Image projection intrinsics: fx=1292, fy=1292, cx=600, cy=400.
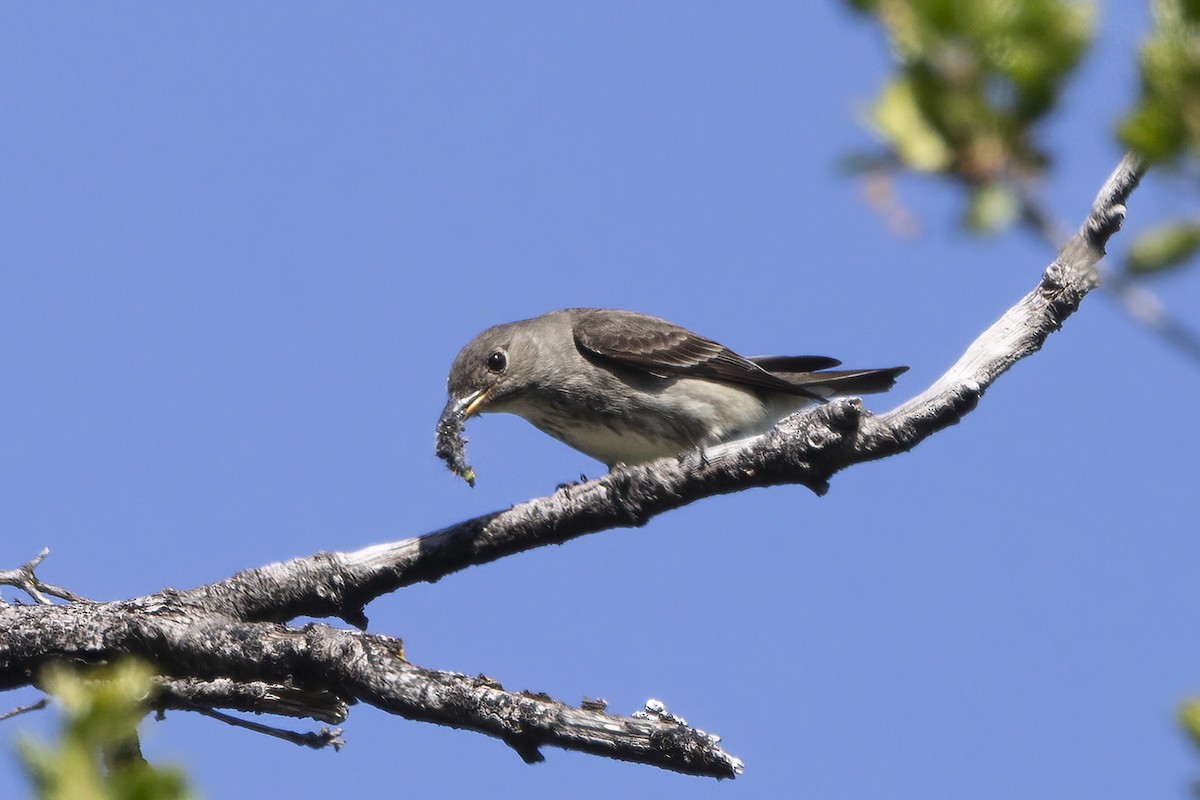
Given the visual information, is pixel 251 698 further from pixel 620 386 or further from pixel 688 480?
pixel 620 386

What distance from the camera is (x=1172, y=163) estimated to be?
1.53m

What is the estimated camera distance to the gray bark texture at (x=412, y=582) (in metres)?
5.04

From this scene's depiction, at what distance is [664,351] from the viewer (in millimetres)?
9188

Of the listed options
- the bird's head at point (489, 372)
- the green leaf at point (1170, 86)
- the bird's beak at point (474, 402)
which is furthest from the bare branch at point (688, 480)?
the green leaf at point (1170, 86)

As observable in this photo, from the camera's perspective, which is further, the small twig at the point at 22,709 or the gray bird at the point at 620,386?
the gray bird at the point at 620,386

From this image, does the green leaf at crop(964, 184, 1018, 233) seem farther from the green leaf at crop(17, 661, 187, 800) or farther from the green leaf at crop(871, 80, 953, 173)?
the green leaf at crop(17, 661, 187, 800)

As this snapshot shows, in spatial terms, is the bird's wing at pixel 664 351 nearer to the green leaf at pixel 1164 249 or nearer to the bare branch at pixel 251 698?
the bare branch at pixel 251 698

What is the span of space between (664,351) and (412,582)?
12.6ft

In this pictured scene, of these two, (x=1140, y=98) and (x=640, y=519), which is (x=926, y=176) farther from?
(x=640, y=519)

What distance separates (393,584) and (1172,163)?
463 centimetres

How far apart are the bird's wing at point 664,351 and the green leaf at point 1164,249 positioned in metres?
7.44

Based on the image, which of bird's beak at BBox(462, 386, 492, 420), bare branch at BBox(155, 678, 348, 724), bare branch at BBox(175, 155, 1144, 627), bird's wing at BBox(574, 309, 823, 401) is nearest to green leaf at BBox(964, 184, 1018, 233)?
bare branch at BBox(175, 155, 1144, 627)

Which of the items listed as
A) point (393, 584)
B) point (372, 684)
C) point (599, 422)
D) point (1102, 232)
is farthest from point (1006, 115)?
point (599, 422)

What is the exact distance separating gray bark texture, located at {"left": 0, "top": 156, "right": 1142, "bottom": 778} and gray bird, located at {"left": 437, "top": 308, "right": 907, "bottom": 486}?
8.47ft
